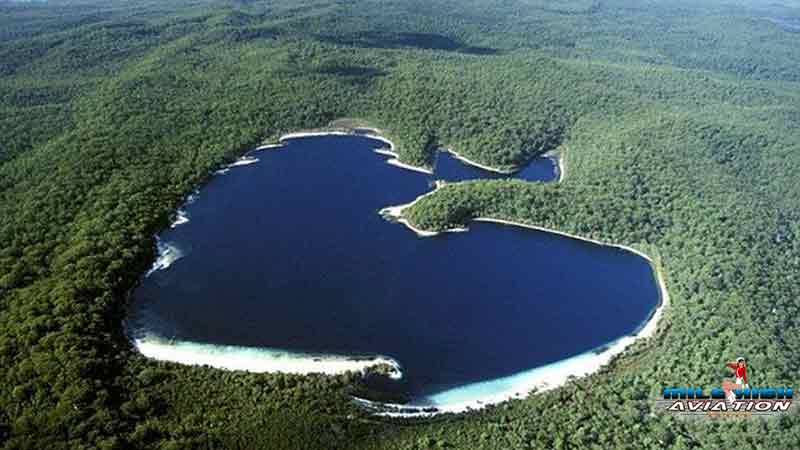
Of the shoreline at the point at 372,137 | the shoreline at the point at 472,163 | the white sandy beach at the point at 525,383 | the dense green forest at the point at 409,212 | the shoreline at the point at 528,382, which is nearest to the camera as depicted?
the dense green forest at the point at 409,212

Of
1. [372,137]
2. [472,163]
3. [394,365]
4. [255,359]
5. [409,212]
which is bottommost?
[394,365]

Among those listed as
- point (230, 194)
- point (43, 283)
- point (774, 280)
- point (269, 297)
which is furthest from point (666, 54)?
point (43, 283)

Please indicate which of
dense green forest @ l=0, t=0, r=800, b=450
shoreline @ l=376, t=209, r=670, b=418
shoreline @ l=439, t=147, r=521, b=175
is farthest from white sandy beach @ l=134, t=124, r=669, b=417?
shoreline @ l=439, t=147, r=521, b=175

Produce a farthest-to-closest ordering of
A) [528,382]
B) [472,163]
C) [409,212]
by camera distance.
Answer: [472,163]
[409,212]
[528,382]

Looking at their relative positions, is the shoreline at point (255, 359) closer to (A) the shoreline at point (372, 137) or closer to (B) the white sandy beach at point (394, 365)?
(B) the white sandy beach at point (394, 365)

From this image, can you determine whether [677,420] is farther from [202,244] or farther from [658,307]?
[202,244]

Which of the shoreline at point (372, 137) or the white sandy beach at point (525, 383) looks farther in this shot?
the shoreline at point (372, 137)

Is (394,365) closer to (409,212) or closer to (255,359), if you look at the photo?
(255,359)

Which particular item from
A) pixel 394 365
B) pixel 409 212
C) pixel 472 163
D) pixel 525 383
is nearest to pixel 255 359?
pixel 394 365

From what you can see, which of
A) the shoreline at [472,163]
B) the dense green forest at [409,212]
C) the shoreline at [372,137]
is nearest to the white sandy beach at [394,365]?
the dense green forest at [409,212]
